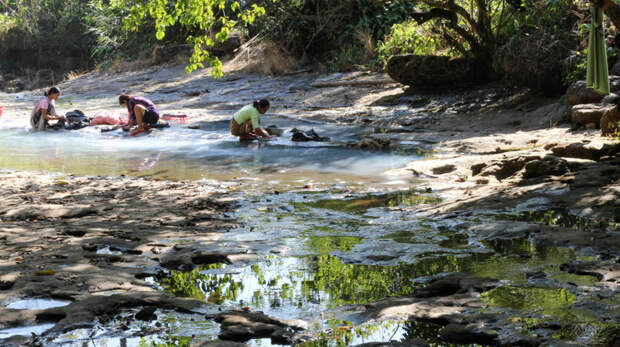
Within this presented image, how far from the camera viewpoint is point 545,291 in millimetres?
3666

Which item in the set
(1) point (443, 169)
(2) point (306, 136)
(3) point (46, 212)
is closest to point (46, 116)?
(2) point (306, 136)

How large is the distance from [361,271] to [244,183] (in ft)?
14.3

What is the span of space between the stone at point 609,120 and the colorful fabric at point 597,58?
109 centimetres

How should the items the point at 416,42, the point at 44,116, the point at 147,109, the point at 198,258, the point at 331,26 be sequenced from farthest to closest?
the point at 331,26 → the point at 416,42 → the point at 44,116 → the point at 147,109 → the point at 198,258

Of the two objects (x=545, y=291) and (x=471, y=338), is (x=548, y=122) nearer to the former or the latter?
(x=545, y=291)

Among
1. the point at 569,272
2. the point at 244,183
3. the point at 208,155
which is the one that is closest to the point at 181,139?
the point at 208,155

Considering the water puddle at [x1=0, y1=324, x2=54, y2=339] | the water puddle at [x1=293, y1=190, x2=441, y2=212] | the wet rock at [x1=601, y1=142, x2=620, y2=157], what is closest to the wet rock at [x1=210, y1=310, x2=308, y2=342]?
the water puddle at [x1=0, y1=324, x2=54, y2=339]

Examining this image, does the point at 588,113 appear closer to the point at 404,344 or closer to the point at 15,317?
the point at 404,344

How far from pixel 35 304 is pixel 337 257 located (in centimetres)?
215

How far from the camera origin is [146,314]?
3.50 m

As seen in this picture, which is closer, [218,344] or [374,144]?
[218,344]

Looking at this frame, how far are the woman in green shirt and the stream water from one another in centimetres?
210

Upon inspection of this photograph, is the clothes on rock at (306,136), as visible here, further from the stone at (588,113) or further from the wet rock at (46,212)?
the wet rock at (46,212)

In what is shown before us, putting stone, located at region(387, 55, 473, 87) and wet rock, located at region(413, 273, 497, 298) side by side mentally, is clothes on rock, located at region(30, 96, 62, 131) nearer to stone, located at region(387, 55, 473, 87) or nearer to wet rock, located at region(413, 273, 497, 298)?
stone, located at region(387, 55, 473, 87)
